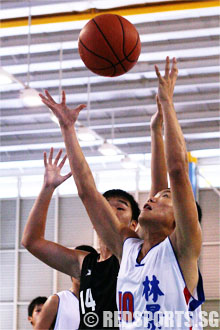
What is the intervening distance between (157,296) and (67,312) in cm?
260

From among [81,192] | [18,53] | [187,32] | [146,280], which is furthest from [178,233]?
[18,53]

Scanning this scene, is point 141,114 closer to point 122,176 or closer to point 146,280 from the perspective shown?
point 122,176

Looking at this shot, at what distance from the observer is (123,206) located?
12.7 feet

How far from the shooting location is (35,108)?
13383 millimetres

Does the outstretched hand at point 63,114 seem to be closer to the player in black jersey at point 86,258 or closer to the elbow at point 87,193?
the elbow at point 87,193

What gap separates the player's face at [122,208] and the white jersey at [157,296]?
0.69m

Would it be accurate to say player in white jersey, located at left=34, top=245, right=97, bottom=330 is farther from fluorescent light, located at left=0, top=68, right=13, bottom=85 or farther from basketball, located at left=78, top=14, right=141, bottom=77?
fluorescent light, located at left=0, top=68, right=13, bottom=85

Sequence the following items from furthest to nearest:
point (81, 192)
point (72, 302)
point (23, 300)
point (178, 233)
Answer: point (23, 300)
point (72, 302)
point (81, 192)
point (178, 233)

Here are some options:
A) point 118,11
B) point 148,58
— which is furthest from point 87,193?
point 148,58

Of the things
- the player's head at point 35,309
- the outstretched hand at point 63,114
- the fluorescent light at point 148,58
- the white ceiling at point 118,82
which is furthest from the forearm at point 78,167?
the fluorescent light at point 148,58

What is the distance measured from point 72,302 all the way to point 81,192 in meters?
2.31

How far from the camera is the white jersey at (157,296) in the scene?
2.96m

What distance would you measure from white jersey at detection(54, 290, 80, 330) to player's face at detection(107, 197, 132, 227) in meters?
1.77

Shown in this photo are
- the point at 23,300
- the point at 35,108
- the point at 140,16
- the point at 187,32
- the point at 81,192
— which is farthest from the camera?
the point at 23,300
